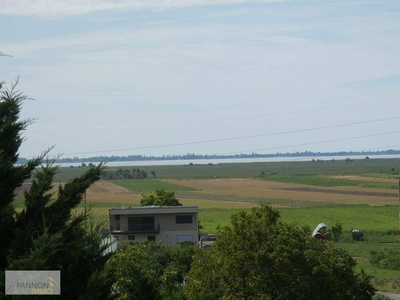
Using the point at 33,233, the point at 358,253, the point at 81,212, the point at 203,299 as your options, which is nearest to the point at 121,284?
the point at 203,299

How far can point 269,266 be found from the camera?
27500 mm

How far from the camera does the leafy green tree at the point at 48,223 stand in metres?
12.6

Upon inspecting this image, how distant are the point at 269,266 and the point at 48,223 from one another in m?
15.7

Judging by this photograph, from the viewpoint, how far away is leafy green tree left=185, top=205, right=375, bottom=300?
26.8 metres

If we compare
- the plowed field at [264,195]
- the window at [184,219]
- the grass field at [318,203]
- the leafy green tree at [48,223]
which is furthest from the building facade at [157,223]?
the leafy green tree at [48,223]

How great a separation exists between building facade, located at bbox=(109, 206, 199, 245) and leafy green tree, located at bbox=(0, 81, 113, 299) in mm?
47065

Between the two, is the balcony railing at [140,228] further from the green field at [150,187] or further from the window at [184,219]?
the green field at [150,187]

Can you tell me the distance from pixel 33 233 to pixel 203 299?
13.7 ft

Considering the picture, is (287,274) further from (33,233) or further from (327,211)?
(327,211)

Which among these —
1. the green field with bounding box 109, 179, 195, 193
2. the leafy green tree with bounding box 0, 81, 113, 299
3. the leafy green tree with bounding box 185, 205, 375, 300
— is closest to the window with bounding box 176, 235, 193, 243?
the leafy green tree with bounding box 185, 205, 375, 300

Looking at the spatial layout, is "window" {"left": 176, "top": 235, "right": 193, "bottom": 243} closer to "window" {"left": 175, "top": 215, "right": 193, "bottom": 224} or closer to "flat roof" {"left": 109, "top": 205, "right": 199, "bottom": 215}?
"window" {"left": 175, "top": 215, "right": 193, "bottom": 224}

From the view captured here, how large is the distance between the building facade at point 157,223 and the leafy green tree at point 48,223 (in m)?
47.1

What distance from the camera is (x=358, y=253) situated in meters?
59.4

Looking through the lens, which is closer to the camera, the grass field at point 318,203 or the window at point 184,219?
the window at point 184,219
